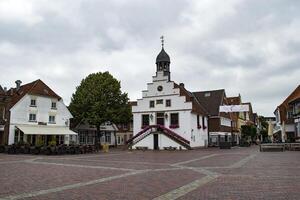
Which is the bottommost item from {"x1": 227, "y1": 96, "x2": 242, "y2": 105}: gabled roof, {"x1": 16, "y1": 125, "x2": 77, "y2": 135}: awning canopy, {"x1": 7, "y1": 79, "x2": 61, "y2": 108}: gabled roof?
{"x1": 16, "y1": 125, "x2": 77, "y2": 135}: awning canopy

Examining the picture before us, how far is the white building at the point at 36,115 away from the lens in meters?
38.8

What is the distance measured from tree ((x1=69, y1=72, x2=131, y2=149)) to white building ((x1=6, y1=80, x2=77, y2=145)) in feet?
7.67

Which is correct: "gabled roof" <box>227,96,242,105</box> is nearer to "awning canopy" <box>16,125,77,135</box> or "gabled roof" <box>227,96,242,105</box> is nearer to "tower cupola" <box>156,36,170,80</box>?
"tower cupola" <box>156,36,170,80</box>

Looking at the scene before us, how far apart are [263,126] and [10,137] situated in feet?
321

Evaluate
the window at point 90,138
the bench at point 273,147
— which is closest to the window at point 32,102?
the window at point 90,138

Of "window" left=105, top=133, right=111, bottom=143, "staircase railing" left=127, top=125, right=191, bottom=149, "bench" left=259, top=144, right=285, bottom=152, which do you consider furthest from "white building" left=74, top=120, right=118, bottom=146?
"bench" left=259, top=144, right=285, bottom=152

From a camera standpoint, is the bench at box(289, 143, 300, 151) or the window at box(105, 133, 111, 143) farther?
the window at box(105, 133, 111, 143)

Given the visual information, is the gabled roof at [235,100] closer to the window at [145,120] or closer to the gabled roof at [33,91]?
the window at [145,120]

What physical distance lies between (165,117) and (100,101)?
9624mm

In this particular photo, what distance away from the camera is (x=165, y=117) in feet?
145

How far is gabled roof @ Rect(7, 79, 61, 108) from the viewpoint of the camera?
4069 centimetres

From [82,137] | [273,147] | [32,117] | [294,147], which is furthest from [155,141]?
[294,147]

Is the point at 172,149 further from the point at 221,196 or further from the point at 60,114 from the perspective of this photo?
the point at 221,196

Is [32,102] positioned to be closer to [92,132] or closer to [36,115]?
[36,115]
